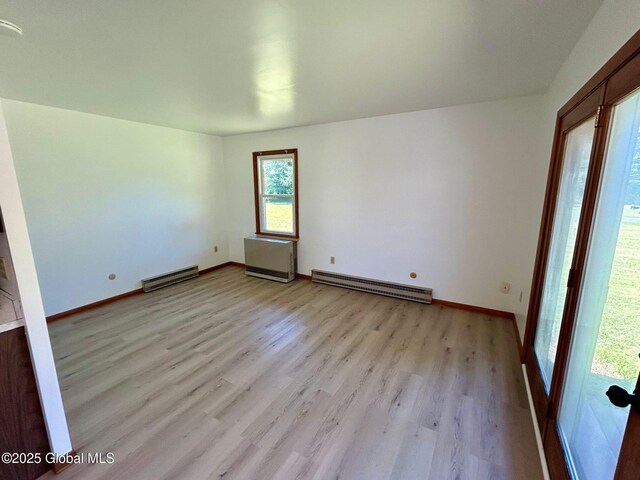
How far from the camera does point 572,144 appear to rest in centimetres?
171

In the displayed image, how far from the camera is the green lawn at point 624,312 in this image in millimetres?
920

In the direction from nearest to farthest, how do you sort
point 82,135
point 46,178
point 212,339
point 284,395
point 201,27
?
point 201,27 → point 284,395 → point 212,339 → point 46,178 → point 82,135

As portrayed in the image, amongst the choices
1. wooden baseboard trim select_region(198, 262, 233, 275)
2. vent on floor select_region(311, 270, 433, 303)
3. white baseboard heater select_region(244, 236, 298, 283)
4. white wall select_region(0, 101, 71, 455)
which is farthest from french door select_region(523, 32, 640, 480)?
wooden baseboard trim select_region(198, 262, 233, 275)

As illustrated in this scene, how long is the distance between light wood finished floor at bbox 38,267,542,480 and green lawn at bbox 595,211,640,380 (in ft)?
2.82

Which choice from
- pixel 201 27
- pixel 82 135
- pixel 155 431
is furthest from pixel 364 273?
pixel 82 135

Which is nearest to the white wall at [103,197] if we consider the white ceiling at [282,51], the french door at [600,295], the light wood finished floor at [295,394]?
the white ceiling at [282,51]

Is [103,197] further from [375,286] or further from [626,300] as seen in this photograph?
[626,300]

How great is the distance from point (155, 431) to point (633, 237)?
8.33 feet

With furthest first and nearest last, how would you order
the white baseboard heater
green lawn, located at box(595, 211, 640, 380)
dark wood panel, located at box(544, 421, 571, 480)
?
1. the white baseboard heater
2. dark wood panel, located at box(544, 421, 571, 480)
3. green lawn, located at box(595, 211, 640, 380)

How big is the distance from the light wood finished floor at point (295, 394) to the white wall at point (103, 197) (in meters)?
0.61

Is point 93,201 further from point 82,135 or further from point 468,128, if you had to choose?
point 468,128

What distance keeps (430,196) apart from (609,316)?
2430mm

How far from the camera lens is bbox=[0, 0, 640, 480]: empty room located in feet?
4.30

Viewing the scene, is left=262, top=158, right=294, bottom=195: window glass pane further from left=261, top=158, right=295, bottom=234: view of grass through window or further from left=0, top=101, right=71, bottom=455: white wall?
left=0, top=101, right=71, bottom=455: white wall
